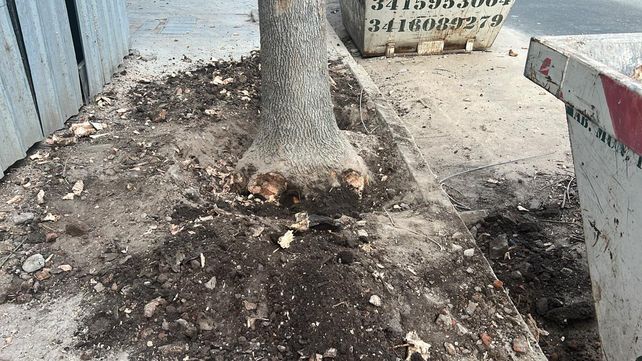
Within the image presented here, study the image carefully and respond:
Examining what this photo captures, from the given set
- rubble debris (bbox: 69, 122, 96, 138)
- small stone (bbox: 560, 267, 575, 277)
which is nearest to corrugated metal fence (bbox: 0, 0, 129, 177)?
rubble debris (bbox: 69, 122, 96, 138)

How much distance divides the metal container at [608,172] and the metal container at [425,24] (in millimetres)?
4385

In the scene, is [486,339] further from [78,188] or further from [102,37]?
[102,37]

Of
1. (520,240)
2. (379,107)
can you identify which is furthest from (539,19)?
(520,240)

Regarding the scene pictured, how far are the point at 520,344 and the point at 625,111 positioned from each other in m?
1.13

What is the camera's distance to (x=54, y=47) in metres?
4.00

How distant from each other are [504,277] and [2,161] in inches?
127

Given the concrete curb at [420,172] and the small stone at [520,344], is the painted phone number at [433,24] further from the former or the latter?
the small stone at [520,344]

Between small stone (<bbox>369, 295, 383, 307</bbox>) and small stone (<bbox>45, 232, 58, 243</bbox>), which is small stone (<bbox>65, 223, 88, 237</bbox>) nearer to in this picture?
small stone (<bbox>45, 232, 58, 243</bbox>)

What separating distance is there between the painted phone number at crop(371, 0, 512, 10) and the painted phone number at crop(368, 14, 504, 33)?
0.20m

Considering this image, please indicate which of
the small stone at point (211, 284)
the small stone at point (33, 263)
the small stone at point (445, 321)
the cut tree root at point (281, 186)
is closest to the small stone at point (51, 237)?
the small stone at point (33, 263)

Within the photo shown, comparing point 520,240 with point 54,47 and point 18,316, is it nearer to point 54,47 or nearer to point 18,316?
point 18,316

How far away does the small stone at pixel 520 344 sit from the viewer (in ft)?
7.81

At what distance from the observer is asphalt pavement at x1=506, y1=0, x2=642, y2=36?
27.9 ft

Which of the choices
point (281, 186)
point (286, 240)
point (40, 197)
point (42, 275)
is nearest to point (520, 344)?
point (286, 240)
